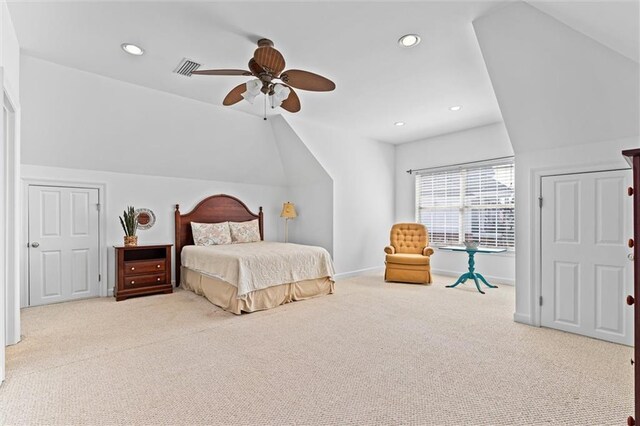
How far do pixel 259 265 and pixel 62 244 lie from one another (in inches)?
110

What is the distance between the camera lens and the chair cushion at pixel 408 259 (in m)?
5.20

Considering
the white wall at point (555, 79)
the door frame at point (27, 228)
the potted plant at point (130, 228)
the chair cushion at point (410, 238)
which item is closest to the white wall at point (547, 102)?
the white wall at point (555, 79)

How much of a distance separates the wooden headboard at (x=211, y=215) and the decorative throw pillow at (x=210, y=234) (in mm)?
175

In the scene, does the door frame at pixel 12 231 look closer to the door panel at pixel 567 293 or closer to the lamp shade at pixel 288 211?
the lamp shade at pixel 288 211

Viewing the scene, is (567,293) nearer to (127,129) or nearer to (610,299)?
(610,299)

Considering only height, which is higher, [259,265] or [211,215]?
[211,215]

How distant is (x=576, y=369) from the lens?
2.31 m

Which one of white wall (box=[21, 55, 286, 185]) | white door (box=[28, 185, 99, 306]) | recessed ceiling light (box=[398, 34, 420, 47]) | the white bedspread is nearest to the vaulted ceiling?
recessed ceiling light (box=[398, 34, 420, 47])

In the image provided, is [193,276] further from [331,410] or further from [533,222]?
[533,222]

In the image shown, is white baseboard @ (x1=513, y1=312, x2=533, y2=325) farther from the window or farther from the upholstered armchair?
the window

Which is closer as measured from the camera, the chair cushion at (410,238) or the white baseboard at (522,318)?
the white baseboard at (522,318)

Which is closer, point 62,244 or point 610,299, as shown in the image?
point 610,299

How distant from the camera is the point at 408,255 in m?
5.44

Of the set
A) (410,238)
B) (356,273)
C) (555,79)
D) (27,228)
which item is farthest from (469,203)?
(27,228)
